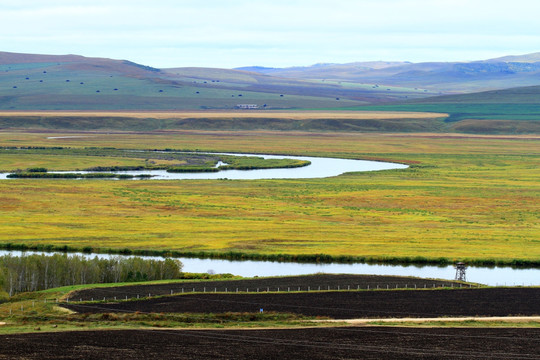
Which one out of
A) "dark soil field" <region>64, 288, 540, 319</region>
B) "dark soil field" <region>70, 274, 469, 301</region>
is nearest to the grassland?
"dark soil field" <region>70, 274, 469, 301</region>

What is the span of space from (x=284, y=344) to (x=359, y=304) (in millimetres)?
10164

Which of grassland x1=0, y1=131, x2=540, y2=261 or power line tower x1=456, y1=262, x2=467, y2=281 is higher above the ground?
power line tower x1=456, y1=262, x2=467, y2=281

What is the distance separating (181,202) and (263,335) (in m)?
55.9

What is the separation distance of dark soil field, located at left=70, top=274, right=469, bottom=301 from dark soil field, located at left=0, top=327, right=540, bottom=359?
9272 millimetres

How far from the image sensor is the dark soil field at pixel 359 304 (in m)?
48.2

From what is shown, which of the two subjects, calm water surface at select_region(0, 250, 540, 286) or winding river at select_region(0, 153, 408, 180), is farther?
winding river at select_region(0, 153, 408, 180)

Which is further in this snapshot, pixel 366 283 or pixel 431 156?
pixel 431 156

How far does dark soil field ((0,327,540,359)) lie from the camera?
1547 inches

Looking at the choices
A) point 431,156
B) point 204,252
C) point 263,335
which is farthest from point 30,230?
point 431,156

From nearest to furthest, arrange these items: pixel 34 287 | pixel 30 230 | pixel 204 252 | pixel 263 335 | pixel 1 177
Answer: pixel 263 335 → pixel 34 287 → pixel 204 252 → pixel 30 230 → pixel 1 177

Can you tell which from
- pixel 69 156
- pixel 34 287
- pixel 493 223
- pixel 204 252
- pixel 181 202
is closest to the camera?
pixel 34 287

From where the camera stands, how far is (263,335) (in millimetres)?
43469

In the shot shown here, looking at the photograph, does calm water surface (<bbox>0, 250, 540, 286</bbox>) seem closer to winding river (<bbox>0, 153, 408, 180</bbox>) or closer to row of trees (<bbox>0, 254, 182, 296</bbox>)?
row of trees (<bbox>0, 254, 182, 296</bbox>)

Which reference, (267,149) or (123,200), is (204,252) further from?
(267,149)
